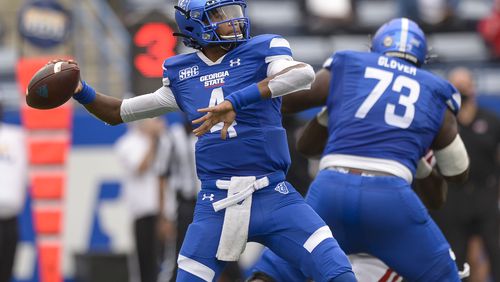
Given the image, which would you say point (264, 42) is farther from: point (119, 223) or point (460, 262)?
point (119, 223)

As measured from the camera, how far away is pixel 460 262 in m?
9.89

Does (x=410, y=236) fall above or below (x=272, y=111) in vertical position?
below

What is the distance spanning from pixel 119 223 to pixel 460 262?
155 inches

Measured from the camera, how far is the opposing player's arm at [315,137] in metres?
6.99

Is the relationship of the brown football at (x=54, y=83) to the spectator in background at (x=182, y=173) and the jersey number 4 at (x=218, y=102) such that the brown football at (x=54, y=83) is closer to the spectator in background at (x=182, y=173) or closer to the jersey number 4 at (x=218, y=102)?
the jersey number 4 at (x=218, y=102)

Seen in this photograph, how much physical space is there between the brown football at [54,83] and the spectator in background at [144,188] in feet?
17.0

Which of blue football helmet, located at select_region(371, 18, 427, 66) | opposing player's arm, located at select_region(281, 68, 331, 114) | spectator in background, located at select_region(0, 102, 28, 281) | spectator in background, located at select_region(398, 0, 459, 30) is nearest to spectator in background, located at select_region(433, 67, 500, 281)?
blue football helmet, located at select_region(371, 18, 427, 66)

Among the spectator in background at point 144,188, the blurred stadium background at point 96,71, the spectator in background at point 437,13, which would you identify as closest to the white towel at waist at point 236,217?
the blurred stadium background at point 96,71

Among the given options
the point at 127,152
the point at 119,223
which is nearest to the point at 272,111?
the point at 127,152

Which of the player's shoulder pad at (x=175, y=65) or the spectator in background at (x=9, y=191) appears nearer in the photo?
the player's shoulder pad at (x=175, y=65)

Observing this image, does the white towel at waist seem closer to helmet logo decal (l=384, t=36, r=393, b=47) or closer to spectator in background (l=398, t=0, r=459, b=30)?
helmet logo decal (l=384, t=36, r=393, b=47)

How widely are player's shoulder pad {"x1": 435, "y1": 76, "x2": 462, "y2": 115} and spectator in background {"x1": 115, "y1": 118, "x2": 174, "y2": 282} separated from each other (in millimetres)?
5168

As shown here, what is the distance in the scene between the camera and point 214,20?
19.7ft

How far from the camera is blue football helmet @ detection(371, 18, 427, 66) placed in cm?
675
